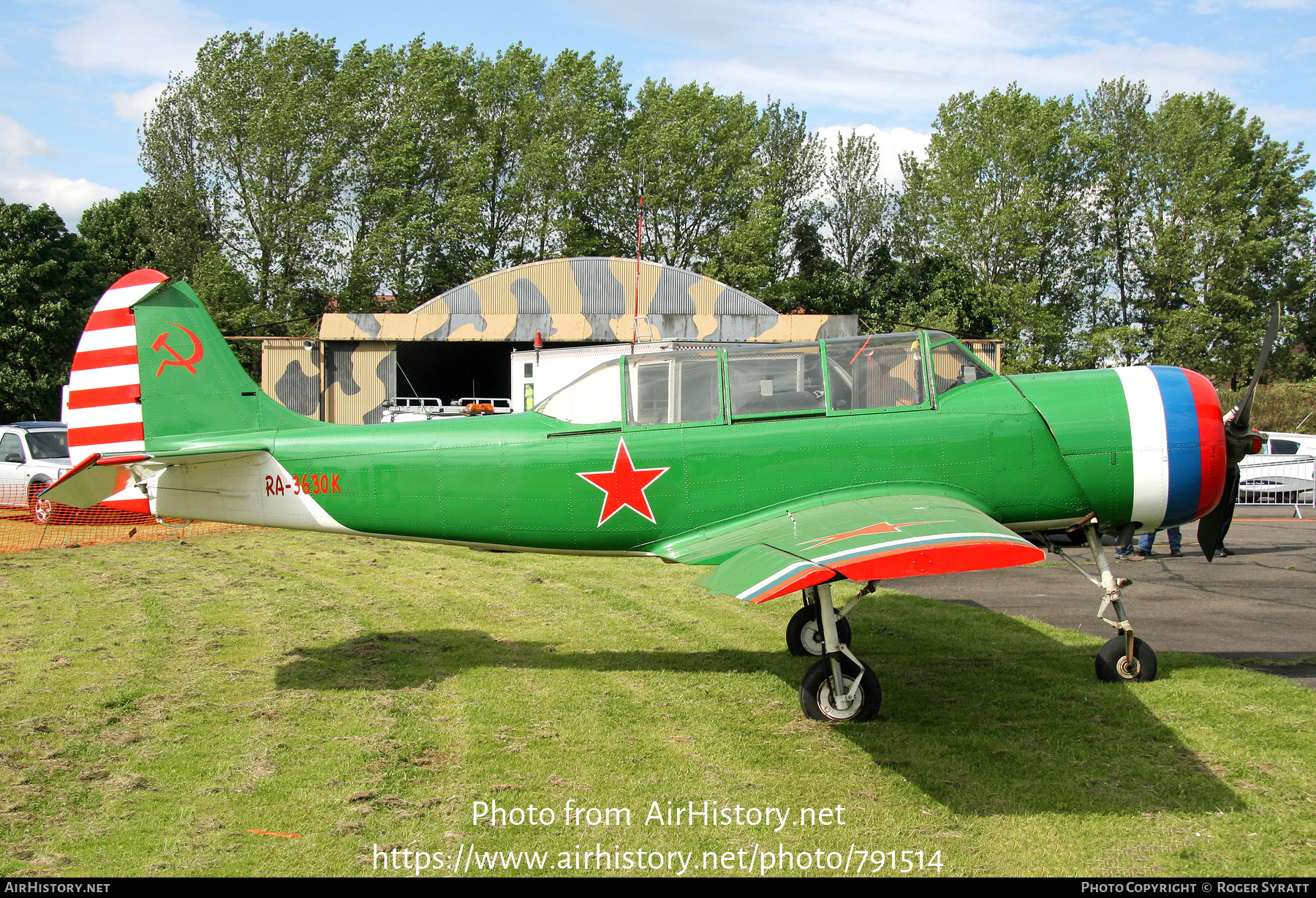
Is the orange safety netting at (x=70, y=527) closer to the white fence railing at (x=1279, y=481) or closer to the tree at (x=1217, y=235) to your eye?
the white fence railing at (x=1279, y=481)

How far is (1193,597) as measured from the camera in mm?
9266

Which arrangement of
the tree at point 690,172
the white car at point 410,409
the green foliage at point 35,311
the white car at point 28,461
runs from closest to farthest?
the white car at point 28,461 → the white car at point 410,409 → the green foliage at point 35,311 → the tree at point 690,172

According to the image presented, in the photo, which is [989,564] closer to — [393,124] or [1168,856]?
[1168,856]

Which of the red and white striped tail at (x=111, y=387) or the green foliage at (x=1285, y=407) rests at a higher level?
the red and white striped tail at (x=111, y=387)

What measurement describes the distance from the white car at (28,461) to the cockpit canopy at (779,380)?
49.7ft

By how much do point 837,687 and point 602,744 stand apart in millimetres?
1528

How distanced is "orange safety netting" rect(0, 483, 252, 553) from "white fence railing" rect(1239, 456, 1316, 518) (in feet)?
72.4

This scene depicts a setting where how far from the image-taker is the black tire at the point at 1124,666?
6043 mm

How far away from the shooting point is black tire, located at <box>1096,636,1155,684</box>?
238 inches

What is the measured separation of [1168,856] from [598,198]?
42.0 meters

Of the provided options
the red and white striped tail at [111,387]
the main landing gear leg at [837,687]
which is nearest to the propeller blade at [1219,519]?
the main landing gear leg at [837,687]

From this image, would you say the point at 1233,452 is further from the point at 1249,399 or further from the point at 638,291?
the point at 638,291

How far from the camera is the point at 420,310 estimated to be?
26156 mm

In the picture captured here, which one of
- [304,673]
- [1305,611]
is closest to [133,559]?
[304,673]
